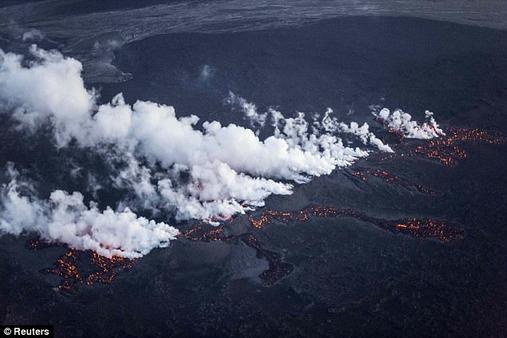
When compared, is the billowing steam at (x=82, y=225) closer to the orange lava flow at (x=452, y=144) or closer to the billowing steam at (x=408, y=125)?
the orange lava flow at (x=452, y=144)

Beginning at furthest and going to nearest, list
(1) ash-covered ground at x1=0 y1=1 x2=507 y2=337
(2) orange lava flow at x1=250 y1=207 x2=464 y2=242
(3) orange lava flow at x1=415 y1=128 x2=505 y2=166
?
(3) orange lava flow at x1=415 y1=128 x2=505 y2=166 → (2) orange lava flow at x1=250 y1=207 x2=464 y2=242 → (1) ash-covered ground at x1=0 y1=1 x2=507 y2=337

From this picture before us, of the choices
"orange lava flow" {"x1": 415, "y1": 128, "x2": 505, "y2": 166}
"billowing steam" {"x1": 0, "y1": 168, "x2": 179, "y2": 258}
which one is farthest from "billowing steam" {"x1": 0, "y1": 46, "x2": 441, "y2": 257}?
"orange lava flow" {"x1": 415, "y1": 128, "x2": 505, "y2": 166}

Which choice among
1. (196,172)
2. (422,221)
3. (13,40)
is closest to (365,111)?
(422,221)

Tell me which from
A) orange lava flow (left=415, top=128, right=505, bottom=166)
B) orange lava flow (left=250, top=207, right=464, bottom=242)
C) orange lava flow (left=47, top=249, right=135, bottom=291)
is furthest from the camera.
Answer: orange lava flow (left=415, top=128, right=505, bottom=166)

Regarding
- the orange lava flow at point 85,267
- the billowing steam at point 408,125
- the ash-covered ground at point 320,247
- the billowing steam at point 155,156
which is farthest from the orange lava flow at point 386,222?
the billowing steam at point 408,125

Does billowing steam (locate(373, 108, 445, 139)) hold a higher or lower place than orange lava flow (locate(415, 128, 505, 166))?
higher

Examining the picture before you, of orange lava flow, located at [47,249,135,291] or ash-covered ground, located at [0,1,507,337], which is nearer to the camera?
ash-covered ground, located at [0,1,507,337]

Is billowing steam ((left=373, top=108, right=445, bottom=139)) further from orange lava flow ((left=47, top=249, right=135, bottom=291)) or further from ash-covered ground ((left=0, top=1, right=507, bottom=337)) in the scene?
orange lava flow ((left=47, top=249, right=135, bottom=291))

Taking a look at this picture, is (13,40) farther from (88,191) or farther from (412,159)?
(412,159)

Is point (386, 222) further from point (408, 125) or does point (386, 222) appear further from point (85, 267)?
point (85, 267)
